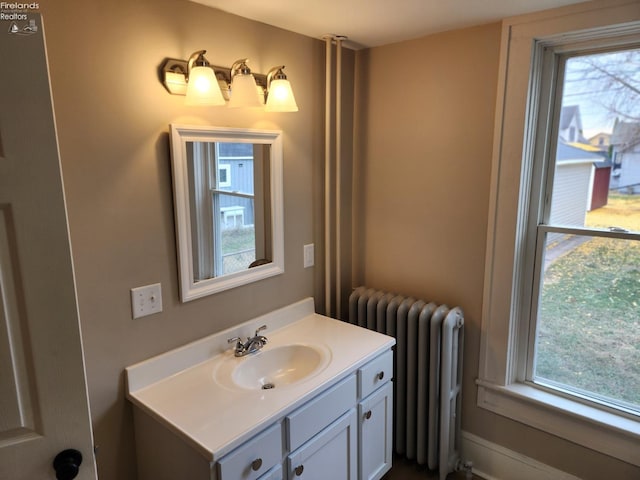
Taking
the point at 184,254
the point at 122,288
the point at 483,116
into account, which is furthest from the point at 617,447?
the point at 122,288

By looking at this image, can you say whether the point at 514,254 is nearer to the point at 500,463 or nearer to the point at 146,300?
the point at 500,463

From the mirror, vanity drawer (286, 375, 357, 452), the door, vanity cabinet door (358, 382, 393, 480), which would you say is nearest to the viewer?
the door

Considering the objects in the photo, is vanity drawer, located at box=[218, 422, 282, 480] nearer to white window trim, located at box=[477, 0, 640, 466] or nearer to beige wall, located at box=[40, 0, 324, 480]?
beige wall, located at box=[40, 0, 324, 480]

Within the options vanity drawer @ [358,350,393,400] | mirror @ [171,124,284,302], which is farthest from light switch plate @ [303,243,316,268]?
vanity drawer @ [358,350,393,400]

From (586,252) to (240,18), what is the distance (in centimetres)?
179

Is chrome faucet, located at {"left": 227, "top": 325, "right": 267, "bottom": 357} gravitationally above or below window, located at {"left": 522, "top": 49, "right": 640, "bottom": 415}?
below

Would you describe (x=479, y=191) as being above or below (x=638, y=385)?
above

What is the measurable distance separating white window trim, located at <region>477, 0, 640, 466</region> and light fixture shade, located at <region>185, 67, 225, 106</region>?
1.23 meters

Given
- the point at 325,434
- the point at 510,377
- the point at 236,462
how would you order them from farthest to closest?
1. the point at 510,377
2. the point at 325,434
3. the point at 236,462

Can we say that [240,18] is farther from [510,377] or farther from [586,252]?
[510,377]

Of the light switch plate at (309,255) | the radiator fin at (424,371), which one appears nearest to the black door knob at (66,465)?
the light switch plate at (309,255)

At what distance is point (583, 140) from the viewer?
5.94 feet

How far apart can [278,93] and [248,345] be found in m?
1.08

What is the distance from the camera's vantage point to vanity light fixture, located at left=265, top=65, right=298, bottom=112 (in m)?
1.78
